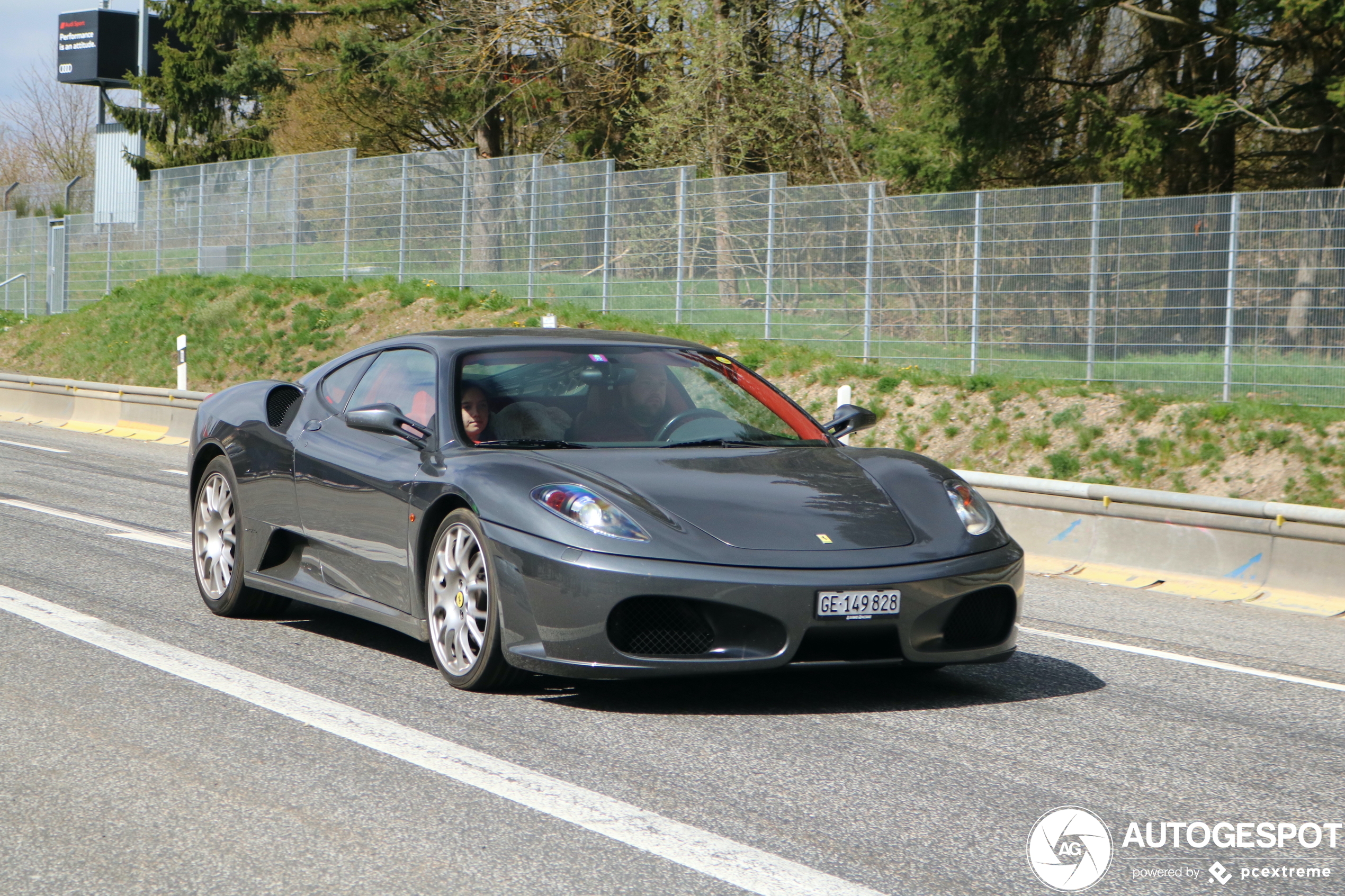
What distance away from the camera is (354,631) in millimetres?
7086

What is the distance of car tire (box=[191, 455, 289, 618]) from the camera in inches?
287

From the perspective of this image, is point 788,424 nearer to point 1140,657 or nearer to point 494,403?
point 494,403

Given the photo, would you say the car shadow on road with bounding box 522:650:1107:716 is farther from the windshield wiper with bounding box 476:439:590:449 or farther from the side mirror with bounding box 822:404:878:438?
the side mirror with bounding box 822:404:878:438

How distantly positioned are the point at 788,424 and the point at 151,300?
2685cm

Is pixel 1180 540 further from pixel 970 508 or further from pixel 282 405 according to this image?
pixel 282 405

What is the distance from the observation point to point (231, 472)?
7.41m

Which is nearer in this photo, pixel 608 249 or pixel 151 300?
pixel 608 249

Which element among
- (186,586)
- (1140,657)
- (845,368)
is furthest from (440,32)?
(1140,657)

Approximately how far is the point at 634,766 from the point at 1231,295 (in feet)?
38.9

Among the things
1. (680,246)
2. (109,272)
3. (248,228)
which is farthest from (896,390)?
(109,272)

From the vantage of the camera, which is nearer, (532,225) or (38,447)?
(38,447)

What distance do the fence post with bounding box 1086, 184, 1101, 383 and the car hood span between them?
10.6m

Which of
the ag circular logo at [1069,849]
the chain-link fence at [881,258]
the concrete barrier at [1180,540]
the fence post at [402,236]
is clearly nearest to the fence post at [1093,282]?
the chain-link fence at [881,258]

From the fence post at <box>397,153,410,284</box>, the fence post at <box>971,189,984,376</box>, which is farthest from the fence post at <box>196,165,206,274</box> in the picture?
the fence post at <box>971,189,984,376</box>
